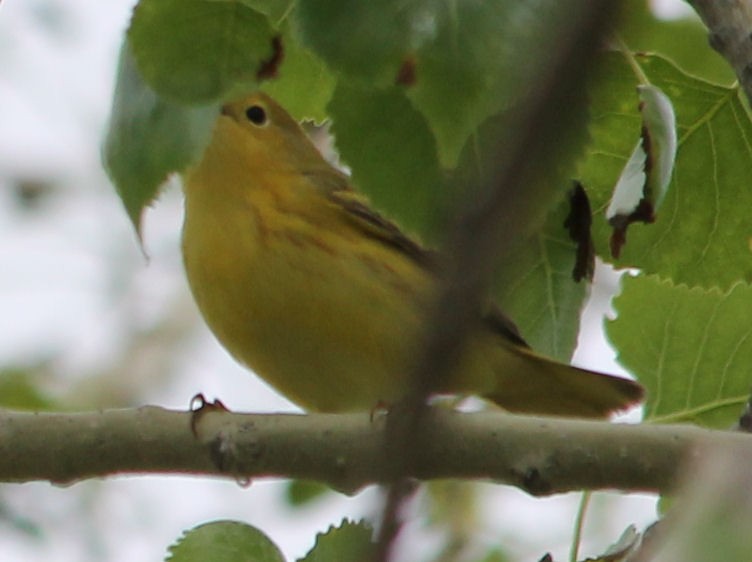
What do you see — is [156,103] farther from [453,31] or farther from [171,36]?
[453,31]

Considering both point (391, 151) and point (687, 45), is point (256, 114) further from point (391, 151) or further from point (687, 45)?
point (391, 151)

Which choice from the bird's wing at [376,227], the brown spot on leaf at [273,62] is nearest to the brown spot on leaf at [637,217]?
the brown spot on leaf at [273,62]

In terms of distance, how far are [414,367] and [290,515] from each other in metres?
4.61

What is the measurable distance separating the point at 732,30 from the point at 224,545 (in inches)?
43.2

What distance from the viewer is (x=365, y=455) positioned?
212 cm

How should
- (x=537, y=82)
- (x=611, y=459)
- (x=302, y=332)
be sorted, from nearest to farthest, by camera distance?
(x=537, y=82) → (x=611, y=459) → (x=302, y=332)

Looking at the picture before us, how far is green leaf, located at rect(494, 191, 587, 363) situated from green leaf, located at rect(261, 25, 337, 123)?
19.0 inches

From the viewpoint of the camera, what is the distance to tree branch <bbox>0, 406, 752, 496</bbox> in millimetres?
2094

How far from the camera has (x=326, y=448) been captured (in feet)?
7.09

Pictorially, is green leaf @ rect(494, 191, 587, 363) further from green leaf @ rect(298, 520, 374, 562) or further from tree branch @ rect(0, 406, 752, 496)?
green leaf @ rect(298, 520, 374, 562)

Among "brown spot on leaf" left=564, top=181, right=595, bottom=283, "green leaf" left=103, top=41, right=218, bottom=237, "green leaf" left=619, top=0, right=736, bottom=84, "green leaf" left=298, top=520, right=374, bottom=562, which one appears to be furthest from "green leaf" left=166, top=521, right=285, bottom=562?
"green leaf" left=619, top=0, right=736, bottom=84

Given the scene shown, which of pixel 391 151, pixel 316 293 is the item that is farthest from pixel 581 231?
pixel 316 293

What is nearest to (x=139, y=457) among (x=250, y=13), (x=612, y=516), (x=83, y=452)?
(x=83, y=452)

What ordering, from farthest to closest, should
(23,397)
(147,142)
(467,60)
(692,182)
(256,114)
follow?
(256,114) → (23,397) → (692,182) → (147,142) → (467,60)
